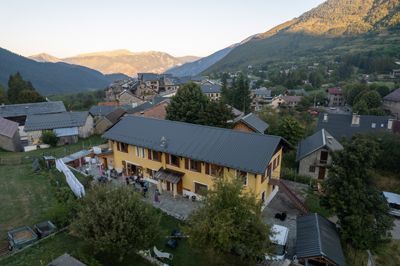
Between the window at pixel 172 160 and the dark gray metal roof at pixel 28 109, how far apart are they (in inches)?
1591

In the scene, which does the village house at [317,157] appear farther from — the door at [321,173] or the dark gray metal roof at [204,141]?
the dark gray metal roof at [204,141]

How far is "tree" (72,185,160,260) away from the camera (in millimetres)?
15406

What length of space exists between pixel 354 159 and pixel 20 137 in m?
50.7

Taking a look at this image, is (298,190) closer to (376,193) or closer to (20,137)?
(376,193)

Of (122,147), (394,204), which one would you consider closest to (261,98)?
(394,204)

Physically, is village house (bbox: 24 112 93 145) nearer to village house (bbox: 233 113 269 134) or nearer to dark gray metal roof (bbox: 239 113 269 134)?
village house (bbox: 233 113 269 134)

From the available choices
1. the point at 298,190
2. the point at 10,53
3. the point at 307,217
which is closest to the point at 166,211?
the point at 307,217

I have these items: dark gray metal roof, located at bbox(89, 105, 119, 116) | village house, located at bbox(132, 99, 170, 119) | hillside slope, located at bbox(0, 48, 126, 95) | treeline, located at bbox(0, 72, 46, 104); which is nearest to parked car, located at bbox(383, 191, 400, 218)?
village house, located at bbox(132, 99, 170, 119)

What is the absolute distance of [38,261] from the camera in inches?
686

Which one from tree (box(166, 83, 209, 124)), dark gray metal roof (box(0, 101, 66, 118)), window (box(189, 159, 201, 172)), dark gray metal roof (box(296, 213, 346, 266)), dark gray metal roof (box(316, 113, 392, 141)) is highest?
tree (box(166, 83, 209, 124))

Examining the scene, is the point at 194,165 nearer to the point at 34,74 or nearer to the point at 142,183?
the point at 142,183

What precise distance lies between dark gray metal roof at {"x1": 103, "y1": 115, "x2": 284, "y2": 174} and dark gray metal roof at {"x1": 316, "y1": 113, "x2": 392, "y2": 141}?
98.7 ft

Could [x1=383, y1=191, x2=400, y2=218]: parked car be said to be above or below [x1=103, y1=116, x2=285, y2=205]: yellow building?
below

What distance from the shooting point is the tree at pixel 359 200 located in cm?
1872
